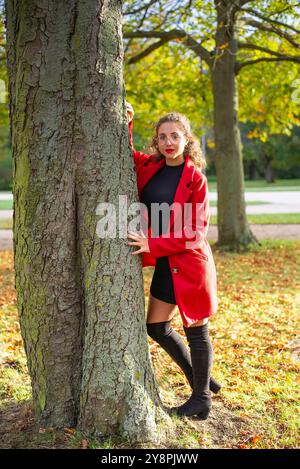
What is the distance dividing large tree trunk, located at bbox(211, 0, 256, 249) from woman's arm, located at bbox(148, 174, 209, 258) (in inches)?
321

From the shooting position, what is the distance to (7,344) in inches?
196

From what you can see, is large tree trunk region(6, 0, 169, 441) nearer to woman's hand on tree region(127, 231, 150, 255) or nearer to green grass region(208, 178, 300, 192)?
woman's hand on tree region(127, 231, 150, 255)

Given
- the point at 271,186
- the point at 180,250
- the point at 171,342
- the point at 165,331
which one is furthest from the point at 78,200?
the point at 271,186

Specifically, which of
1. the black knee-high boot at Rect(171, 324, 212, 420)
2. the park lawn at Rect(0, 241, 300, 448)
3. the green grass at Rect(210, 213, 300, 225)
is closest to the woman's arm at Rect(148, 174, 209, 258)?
the black knee-high boot at Rect(171, 324, 212, 420)

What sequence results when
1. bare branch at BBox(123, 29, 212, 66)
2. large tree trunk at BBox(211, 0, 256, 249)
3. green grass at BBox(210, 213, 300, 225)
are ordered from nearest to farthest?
bare branch at BBox(123, 29, 212, 66) → large tree trunk at BBox(211, 0, 256, 249) → green grass at BBox(210, 213, 300, 225)

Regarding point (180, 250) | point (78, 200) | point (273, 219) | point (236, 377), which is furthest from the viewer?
point (273, 219)

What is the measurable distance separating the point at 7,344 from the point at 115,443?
2.43 meters

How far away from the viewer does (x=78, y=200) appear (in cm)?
291

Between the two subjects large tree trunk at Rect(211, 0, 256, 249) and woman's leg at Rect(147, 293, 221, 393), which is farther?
large tree trunk at Rect(211, 0, 256, 249)

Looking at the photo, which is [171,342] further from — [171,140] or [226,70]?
[226,70]

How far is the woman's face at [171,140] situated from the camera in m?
3.17

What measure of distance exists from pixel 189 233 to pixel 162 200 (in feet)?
0.99

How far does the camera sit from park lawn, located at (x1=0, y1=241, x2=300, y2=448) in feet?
9.93

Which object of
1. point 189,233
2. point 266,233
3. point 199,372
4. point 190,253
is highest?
point 189,233
